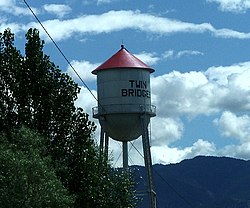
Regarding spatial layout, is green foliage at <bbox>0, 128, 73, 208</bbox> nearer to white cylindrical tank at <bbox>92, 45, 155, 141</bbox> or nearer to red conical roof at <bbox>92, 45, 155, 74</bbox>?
→ white cylindrical tank at <bbox>92, 45, 155, 141</bbox>

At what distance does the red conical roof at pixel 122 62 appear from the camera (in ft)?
192

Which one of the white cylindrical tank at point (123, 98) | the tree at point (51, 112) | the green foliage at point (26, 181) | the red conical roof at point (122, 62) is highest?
the red conical roof at point (122, 62)

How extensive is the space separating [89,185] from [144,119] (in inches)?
658

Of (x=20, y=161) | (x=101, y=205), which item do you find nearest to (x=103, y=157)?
(x=101, y=205)

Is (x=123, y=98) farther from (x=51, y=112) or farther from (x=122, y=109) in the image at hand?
(x=51, y=112)

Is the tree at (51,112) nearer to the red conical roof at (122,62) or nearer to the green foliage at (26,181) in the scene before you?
the green foliage at (26,181)

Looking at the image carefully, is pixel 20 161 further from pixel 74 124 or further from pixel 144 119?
pixel 144 119

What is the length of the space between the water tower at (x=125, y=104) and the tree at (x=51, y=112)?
49.9 feet

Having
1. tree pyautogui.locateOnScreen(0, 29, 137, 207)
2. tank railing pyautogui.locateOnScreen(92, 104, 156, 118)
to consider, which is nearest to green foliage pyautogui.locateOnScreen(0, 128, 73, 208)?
tree pyautogui.locateOnScreen(0, 29, 137, 207)

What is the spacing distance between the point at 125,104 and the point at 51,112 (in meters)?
17.4

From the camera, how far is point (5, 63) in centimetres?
4069

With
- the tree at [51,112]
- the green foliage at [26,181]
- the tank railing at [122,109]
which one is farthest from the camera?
the tank railing at [122,109]

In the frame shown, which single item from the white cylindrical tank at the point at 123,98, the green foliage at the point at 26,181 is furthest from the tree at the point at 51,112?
the white cylindrical tank at the point at 123,98

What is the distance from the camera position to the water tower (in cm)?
5750
